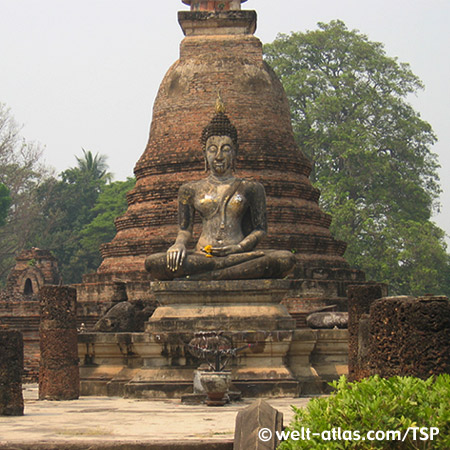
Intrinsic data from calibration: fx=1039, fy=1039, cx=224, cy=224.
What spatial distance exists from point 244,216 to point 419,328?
6027 mm

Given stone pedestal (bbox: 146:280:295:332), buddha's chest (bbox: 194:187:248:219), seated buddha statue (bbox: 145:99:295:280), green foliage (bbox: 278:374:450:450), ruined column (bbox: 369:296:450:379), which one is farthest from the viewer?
buddha's chest (bbox: 194:187:248:219)

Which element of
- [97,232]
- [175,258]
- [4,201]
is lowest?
[175,258]

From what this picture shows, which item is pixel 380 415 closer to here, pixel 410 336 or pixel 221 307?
pixel 410 336

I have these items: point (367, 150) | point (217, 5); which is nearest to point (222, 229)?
point (217, 5)

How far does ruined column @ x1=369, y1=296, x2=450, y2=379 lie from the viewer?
7.56m

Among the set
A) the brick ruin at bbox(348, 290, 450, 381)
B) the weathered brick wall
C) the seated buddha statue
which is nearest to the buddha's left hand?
the seated buddha statue

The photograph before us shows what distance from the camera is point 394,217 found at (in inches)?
1404

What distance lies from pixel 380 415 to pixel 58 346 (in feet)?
23.0

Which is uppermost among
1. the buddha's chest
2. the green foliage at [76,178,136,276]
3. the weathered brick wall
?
the green foliage at [76,178,136,276]

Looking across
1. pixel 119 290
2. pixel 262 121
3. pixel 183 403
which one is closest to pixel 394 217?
pixel 262 121

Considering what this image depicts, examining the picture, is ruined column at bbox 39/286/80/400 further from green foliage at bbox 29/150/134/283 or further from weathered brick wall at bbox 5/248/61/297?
green foliage at bbox 29/150/134/283

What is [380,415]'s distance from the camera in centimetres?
574

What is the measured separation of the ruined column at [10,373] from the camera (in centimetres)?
962

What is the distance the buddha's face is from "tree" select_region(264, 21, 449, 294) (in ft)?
66.1
